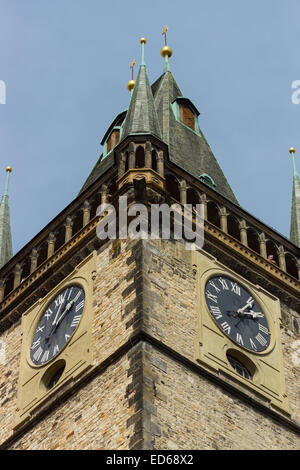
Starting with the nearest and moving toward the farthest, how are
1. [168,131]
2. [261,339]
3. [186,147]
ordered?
[261,339], [186,147], [168,131]

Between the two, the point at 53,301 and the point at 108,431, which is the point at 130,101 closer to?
the point at 53,301

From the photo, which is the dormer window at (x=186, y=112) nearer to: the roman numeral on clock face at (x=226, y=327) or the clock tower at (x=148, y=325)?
the clock tower at (x=148, y=325)

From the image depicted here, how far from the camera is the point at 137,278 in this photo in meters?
25.8

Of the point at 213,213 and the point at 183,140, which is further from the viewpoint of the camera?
the point at 183,140

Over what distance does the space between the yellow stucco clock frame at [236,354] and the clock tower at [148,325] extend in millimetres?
27

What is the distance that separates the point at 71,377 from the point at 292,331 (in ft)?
16.3

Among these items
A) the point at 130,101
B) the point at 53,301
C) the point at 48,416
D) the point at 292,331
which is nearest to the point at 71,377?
the point at 48,416

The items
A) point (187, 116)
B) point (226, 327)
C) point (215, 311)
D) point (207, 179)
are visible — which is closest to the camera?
point (226, 327)

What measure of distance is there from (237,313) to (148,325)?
2845 mm

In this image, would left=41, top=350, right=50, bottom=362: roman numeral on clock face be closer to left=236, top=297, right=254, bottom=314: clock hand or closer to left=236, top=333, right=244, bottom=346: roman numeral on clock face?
left=236, top=333, right=244, bottom=346: roman numeral on clock face

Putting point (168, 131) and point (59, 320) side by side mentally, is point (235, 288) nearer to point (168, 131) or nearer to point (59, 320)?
point (59, 320)

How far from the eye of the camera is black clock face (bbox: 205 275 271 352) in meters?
26.6

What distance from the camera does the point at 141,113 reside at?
98.2ft

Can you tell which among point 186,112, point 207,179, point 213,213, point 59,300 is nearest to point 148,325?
point 59,300
